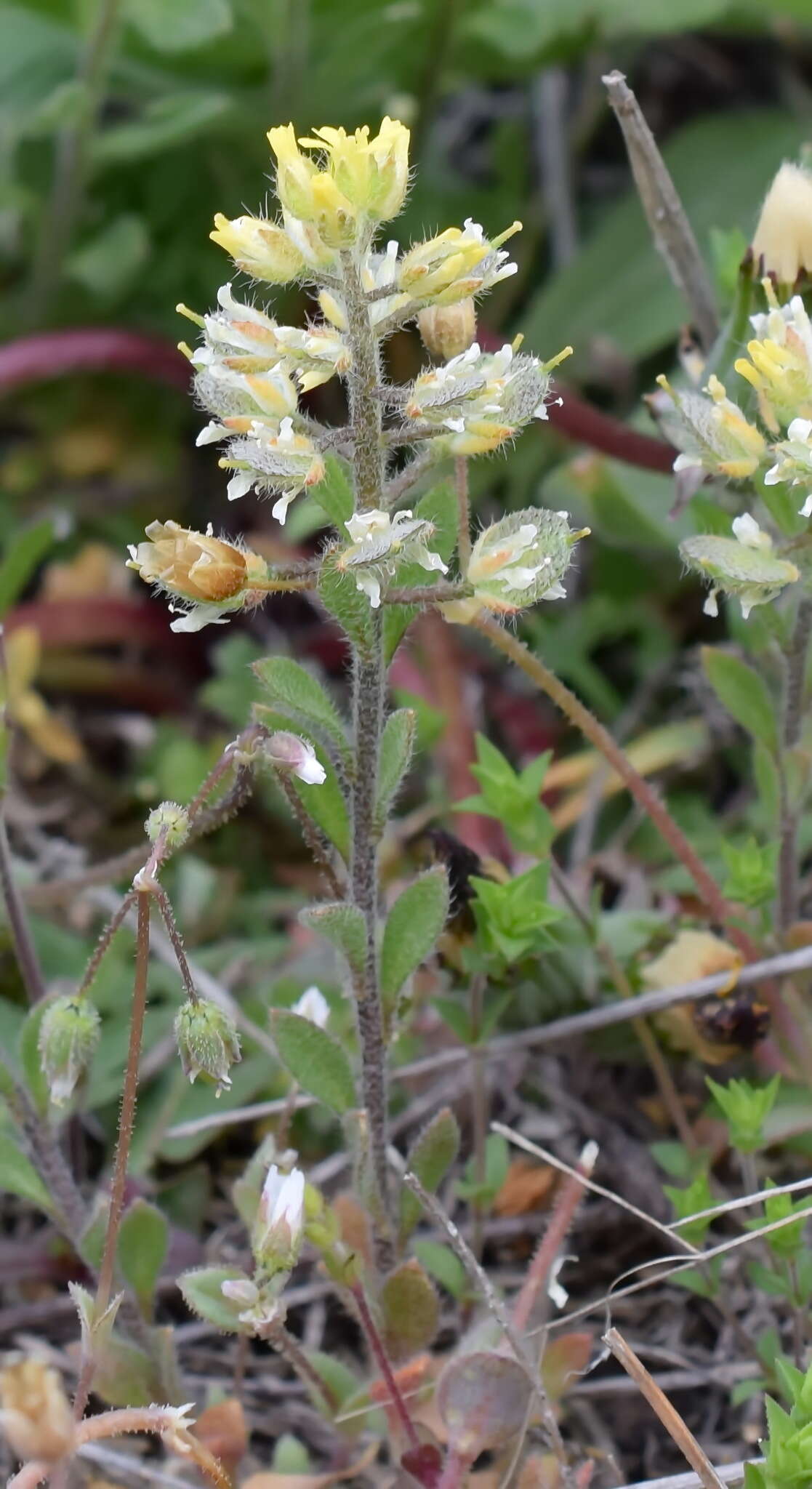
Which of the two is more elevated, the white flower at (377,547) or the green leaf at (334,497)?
the green leaf at (334,497)

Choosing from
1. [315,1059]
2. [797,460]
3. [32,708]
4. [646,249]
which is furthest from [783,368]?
[646,249]

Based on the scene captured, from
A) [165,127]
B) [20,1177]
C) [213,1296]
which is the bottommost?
[213,1296]

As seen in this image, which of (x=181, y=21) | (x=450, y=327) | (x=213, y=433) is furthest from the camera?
(x=181, y=21)

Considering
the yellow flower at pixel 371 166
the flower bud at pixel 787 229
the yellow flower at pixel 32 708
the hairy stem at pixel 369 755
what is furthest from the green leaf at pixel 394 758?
the yellow flower at pixel 32 708

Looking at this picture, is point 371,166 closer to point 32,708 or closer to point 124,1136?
point 124,1136

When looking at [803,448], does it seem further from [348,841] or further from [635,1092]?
[635,1092]

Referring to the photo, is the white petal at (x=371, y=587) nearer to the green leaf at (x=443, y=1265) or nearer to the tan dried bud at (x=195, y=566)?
the tan dried bud at (x=195, y=566)
